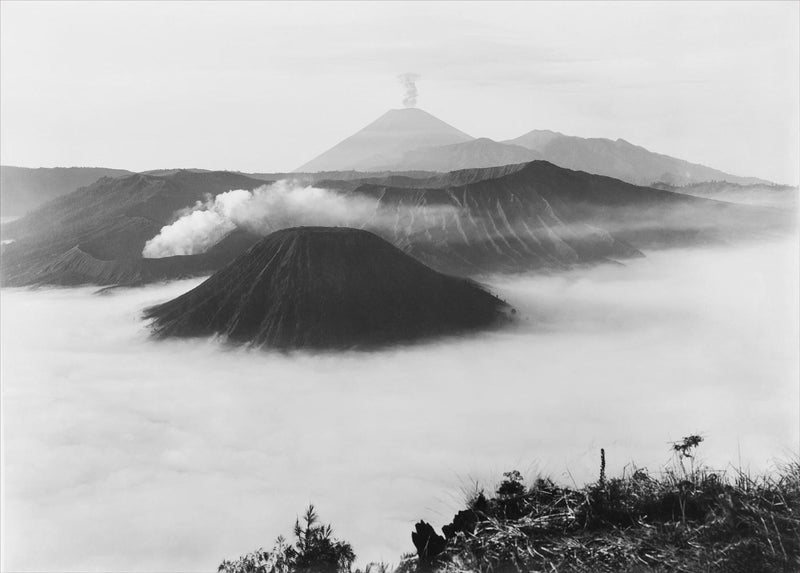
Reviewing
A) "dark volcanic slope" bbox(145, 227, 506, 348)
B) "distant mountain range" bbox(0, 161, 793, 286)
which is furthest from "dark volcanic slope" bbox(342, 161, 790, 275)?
"dark volcanic slope" bbox(145, 227, 506, 348)

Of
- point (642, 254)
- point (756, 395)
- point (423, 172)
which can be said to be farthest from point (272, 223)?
point (756, 395)

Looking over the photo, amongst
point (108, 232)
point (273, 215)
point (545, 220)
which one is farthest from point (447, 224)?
point (108, 232)

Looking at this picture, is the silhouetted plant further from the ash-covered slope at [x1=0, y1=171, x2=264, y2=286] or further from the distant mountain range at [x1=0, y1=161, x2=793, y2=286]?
the ash-covered slope at [x1=0, y1=171, x2=264, y2=286]

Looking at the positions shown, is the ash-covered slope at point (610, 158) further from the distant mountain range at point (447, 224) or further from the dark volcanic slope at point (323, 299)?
the dark volcanic slope at point (323, 299)

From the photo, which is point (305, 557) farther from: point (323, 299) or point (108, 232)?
point (108, 232)

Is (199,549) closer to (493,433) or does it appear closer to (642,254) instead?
(493,433)
